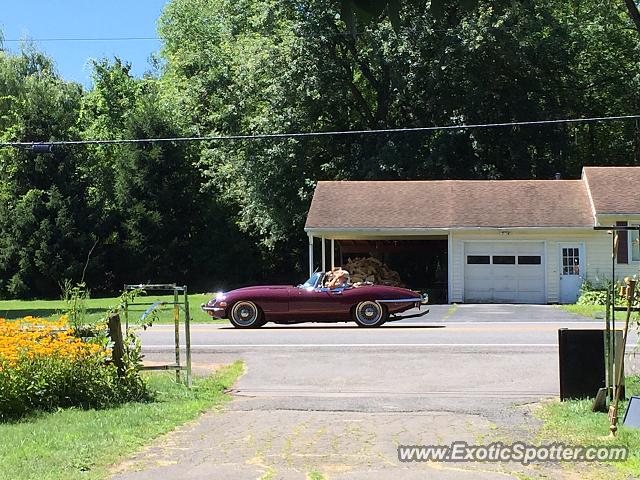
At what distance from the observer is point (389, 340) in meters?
16.8

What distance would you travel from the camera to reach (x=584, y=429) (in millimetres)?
7785

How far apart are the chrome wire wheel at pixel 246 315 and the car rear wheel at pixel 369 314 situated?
2.42 metres

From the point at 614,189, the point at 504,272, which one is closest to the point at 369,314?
the point at 504,272

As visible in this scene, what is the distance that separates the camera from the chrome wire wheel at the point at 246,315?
20.2 meters

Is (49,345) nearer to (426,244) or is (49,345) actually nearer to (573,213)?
(573,213)

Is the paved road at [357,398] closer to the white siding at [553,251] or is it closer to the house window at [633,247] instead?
the house window at [633,247]

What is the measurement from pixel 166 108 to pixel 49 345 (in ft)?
130

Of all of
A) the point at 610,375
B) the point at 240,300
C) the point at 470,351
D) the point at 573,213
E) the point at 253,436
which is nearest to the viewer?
the point at 253,436

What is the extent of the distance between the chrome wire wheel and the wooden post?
1038 centimetres

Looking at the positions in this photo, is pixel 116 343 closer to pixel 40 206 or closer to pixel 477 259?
pixel 477 259

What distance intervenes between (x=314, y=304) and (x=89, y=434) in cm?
1241

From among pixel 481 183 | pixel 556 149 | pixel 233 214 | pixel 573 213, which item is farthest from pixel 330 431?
pixel 233 214

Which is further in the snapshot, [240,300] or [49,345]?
[240,300]

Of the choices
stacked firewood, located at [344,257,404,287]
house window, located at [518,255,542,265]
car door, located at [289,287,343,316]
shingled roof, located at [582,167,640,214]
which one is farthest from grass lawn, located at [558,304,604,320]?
car door, located at [289,287,343,316]
